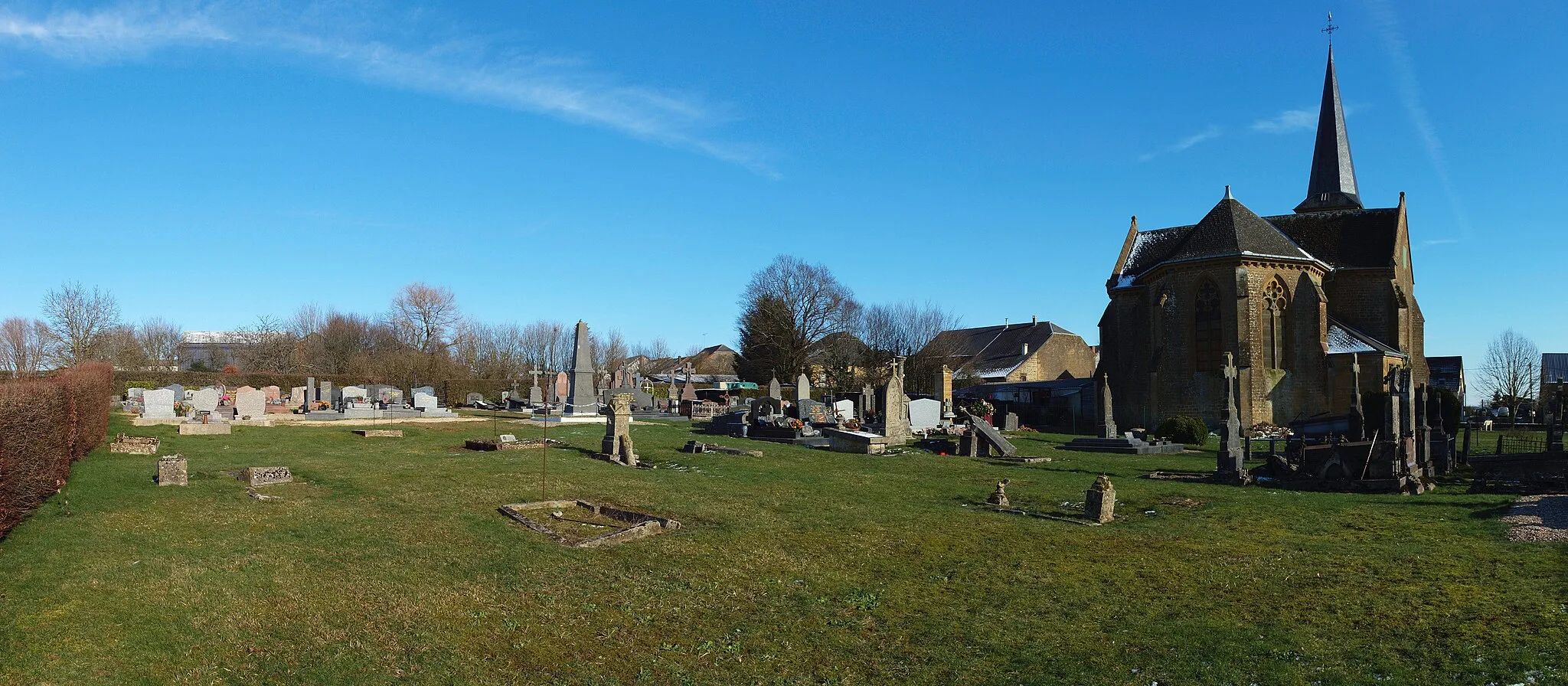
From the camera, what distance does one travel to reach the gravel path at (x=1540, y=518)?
941 cm

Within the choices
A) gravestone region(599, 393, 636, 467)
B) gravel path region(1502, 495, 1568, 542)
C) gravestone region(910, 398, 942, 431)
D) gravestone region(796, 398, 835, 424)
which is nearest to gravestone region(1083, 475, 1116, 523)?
gravel path region(1502, 495, 1568, 542)

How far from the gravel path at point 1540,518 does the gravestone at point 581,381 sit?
26.2 m

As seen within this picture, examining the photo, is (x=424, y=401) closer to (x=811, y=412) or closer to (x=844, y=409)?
(x=811, y=412)

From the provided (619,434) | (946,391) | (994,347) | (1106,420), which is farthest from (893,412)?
(994,347)

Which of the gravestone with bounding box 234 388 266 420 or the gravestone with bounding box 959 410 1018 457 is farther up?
the gravestone with bounding box 234 388 266 420

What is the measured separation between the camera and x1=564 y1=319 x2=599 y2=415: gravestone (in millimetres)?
31312

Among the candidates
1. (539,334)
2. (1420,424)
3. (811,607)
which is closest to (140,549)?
(811,607)

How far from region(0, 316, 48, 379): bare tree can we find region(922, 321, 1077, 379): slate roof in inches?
1928

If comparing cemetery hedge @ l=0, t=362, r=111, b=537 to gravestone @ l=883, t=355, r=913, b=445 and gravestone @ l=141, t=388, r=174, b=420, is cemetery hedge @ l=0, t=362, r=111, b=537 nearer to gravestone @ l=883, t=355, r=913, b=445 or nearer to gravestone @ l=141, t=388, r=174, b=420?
gravestone @ l=141, t=388, r=174, b=420

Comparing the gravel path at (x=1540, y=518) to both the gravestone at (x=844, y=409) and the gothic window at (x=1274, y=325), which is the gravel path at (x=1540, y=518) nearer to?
the gravestone at (x=844, y=409)

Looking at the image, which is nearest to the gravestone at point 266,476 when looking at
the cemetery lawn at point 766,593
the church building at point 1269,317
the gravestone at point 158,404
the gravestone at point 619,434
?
the cemetery lawn at point 766,593

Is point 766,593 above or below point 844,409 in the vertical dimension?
below

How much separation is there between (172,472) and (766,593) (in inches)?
411

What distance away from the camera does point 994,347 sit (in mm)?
68875
